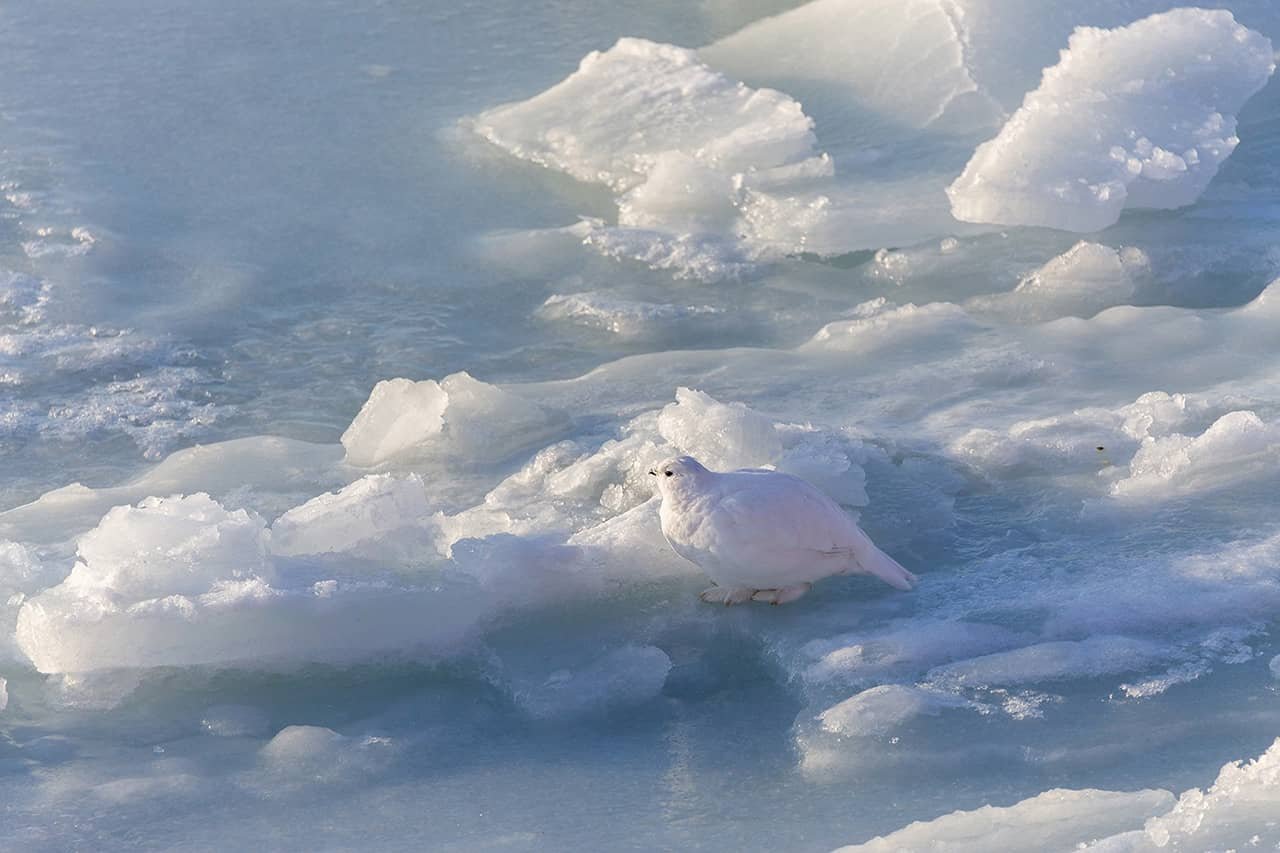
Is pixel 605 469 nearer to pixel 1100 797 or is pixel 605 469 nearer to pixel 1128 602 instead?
pixel 1128 602

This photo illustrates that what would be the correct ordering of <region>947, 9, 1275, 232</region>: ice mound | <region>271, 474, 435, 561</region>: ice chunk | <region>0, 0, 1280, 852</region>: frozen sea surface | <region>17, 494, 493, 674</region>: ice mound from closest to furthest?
<region>0, 0, 1280, 852</region>: frozen sea surface
<region>17, 494, 493, 674</region>: ice mound
<region>271, 474, 435, 561</region>: ice chunk
<region>947, 9, 1275, 232</region>: ice mound

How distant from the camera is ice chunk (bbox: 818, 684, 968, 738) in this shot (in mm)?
2570

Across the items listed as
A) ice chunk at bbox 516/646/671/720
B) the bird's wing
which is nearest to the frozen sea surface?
ice chunk at bbox 516/646/671/720

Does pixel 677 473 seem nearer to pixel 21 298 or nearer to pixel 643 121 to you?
pixel 21 298

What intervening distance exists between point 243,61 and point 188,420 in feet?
8.60

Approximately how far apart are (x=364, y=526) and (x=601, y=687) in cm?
64

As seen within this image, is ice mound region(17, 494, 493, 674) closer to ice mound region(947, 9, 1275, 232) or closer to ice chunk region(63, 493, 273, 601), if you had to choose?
ice chunk region(63, 493, 273, 601)

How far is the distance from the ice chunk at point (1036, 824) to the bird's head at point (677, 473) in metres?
0.86

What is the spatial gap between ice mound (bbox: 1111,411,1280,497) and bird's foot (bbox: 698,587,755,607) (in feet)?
2.88

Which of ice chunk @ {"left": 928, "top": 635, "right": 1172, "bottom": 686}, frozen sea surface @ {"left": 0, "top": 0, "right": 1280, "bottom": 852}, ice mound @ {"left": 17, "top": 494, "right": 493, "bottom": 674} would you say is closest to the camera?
frozen sea surface @ {"left": 0, "top": 0, "right": 1280, "bottom": 852}

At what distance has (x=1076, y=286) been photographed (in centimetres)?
439

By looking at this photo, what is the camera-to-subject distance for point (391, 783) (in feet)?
8.45

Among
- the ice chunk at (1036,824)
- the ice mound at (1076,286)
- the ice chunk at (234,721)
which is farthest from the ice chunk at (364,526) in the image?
the ice mound at (1076,286)

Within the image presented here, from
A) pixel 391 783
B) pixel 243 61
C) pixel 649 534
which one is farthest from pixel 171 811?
pixel 243 61
